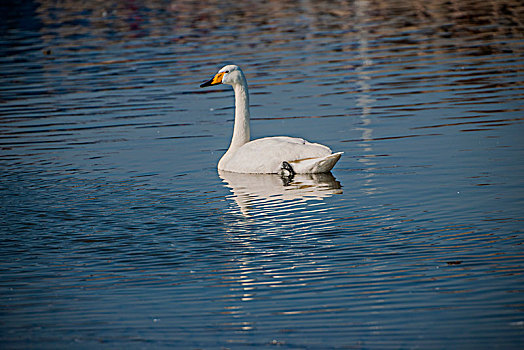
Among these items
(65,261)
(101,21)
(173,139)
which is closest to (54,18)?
(101,21)

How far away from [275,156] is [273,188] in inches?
33.9

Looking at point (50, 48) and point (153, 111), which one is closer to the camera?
point (153, 111)

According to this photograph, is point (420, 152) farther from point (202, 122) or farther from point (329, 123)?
point (202, 122)

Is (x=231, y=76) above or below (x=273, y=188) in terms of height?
above

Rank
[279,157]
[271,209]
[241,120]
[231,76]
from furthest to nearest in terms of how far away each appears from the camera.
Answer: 1. [231,76]
2. [241,120]
3. [279,157]
4. [271,209]

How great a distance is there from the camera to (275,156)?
13.5 metres

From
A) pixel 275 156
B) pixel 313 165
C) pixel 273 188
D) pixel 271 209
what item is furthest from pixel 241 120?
pixel 271 209

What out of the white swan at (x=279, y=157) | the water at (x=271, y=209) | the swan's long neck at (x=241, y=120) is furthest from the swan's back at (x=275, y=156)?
the swan's long neck at (x=241, y=120)

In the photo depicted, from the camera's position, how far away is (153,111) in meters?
20.2

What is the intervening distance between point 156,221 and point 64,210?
5.06 ft

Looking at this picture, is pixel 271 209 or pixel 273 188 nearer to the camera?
pixel 271 209

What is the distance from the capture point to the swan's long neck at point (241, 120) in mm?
15203

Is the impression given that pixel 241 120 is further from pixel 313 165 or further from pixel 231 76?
pixel 313 165

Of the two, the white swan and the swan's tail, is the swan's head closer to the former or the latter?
the white swan
